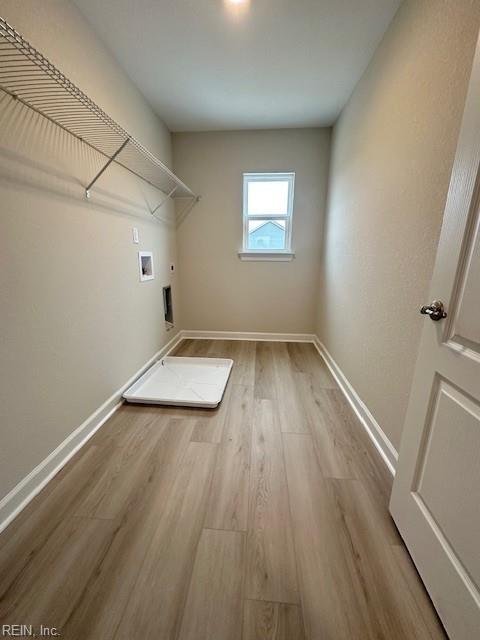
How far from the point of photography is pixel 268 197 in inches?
122

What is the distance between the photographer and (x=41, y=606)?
0.83 m

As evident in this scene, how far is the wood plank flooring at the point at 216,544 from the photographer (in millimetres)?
805

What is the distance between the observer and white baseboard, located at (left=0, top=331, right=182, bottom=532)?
3.61 ft

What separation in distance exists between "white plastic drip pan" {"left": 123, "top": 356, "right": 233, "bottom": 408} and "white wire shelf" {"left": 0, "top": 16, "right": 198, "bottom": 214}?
4.91 ft

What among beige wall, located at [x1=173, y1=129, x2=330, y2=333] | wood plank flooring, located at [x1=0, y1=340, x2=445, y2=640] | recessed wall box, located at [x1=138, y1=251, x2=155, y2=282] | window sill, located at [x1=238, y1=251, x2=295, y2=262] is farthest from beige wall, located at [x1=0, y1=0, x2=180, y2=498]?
window sill, located at [x1=238, y1=251, x2=295, y2=262]

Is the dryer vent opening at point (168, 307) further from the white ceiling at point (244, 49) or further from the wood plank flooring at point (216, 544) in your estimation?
the white ceiling at point (244, 49)

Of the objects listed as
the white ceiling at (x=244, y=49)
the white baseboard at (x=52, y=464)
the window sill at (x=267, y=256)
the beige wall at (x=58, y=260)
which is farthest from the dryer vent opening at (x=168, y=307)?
the white ceiling at (x=244, y=49)

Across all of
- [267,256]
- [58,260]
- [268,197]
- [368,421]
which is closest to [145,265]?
[58,260]

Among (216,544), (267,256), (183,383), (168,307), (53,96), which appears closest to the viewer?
(216,544)

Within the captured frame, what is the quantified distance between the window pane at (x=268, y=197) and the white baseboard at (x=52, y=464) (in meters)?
2.53

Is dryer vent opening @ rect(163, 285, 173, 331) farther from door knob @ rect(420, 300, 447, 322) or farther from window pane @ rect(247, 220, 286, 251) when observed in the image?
door knob @ rect(420, 300, 447, 322)

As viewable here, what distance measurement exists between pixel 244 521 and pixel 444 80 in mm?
2063

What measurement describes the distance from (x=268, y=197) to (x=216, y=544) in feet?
10.6

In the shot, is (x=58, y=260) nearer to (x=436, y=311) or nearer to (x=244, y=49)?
(x=436, y=311)
